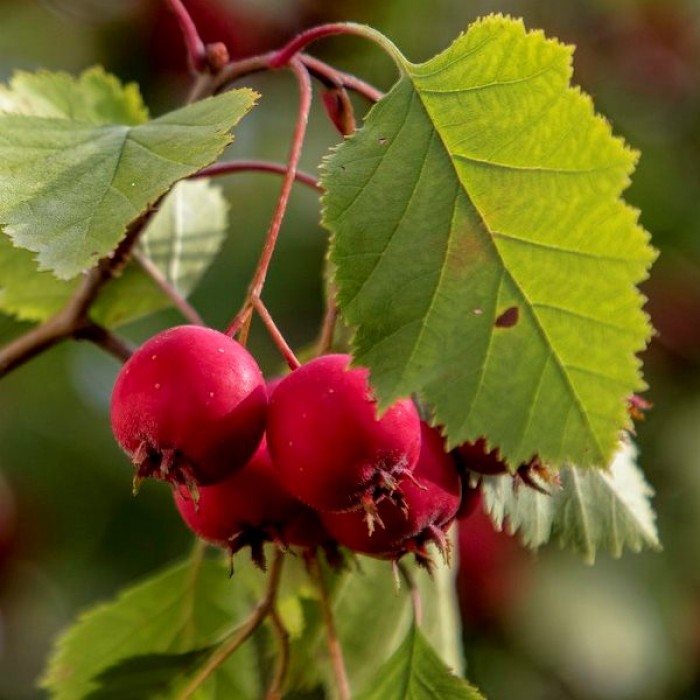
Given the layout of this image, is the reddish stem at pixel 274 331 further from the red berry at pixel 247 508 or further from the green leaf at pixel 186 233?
the green leaf at pixel 186 233

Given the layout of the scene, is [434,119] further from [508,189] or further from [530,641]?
[530,641]

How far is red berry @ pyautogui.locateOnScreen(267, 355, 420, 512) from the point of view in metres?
1.04

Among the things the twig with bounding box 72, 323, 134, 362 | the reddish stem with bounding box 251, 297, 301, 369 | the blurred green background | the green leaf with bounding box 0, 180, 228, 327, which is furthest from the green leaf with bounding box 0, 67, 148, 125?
the blurred green background

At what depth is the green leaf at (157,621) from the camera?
166 centimetres

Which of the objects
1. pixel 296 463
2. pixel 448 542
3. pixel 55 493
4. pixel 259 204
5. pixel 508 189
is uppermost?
pixel 508 189

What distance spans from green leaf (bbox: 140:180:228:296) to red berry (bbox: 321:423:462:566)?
72cm

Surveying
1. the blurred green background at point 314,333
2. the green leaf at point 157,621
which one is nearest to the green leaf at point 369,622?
the green leaf at point 157,621

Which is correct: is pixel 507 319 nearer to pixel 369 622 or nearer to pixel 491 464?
pixel 491 464

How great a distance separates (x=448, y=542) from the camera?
46.3 inches

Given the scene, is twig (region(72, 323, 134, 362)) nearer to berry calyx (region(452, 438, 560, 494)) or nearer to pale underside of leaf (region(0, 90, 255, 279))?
pale underside of leaf (region(0, 90, 255, 279))

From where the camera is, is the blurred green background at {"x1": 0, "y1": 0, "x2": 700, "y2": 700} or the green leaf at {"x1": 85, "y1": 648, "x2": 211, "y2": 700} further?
the blurred green background at {"x1": 0, "y1": 0, "x2": 700, "y2": 700}

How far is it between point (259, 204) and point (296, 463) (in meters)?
2.46

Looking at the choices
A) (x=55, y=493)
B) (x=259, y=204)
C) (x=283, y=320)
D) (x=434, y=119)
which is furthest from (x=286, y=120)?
(x=434, y=119)

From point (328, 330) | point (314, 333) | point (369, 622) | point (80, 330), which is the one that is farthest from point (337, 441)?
point (314, 333)
